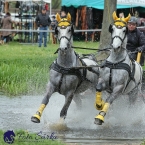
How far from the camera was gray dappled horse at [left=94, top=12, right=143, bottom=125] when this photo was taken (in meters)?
10.1

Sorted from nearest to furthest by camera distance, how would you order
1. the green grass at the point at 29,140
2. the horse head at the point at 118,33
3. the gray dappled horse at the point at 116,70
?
the green grass at the point at 29,140 < the horse head at the point at 118,33 < the gray dappled horse at the point at 116,70

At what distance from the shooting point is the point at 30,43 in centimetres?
2981

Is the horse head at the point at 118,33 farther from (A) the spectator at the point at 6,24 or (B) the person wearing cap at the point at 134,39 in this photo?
(A) the spectator at the point at 6,24

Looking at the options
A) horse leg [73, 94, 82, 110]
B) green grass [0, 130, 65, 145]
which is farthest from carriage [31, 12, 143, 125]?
green grass [0, 130, 65, 145]

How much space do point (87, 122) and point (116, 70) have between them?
1293 mm

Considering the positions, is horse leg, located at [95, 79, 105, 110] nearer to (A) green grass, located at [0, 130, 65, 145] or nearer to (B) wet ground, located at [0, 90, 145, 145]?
(B) wet ground, located at [0, 90, 145, 145]

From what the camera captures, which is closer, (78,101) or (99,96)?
(99,96)

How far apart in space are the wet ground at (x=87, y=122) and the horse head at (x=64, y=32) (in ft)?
4.75

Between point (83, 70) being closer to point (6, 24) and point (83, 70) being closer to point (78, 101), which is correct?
point (78, 101)

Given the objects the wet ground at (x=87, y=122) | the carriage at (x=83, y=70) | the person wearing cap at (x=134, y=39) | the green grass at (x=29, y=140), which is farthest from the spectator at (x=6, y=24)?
the green grass at (x=29, y=140)

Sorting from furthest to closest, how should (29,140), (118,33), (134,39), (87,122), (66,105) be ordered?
1. (134,39)
2. (87,122)
3. (66,105)
4. (118,33)
5. (29,140)

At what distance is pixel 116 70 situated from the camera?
1023 centimetres

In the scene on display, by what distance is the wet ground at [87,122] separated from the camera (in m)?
9.34

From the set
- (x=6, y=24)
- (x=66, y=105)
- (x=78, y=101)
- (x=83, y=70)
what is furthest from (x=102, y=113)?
(x=6, y=24)
